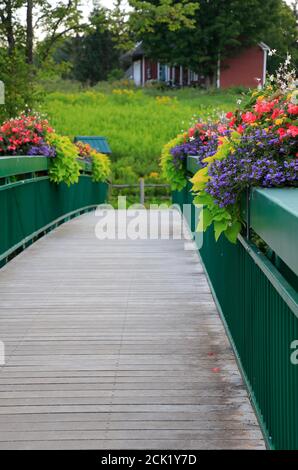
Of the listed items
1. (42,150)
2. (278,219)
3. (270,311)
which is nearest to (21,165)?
(42,150)

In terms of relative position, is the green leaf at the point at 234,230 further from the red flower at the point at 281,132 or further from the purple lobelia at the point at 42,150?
the purple lobelia at the point at 42,150

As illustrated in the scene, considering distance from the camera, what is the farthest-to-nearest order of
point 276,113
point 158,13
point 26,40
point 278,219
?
point 158,13 → point 26,40 → point 276,113 → point 278,219

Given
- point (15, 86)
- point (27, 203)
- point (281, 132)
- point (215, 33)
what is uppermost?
point (215, 33)

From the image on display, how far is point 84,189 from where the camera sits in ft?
63.4

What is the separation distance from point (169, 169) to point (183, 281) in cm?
582

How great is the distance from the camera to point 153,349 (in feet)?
20.1

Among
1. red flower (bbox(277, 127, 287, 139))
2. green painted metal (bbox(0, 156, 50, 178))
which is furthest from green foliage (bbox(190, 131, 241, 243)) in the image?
green painted metal (bbox(0, 156, 50, 178))

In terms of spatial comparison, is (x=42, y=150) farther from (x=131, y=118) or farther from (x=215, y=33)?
(x=215, y=33)

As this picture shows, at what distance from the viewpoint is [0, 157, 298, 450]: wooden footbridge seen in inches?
157

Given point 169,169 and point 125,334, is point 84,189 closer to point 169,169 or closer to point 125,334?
point 169,169

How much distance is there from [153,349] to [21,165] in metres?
4.92

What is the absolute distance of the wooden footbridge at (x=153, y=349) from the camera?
398cm

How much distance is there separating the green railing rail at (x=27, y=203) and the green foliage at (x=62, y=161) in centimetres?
15
